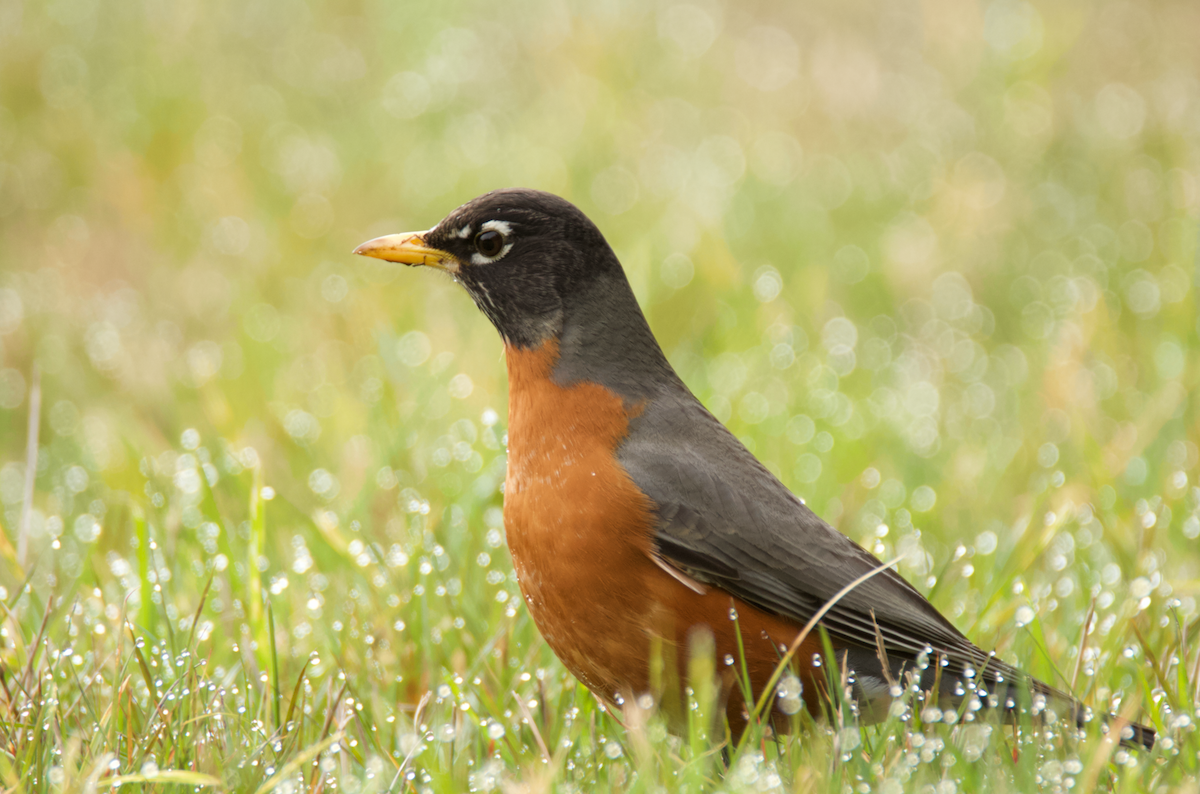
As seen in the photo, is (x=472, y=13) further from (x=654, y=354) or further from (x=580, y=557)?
(x=580, y=557)

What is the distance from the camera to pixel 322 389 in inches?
211

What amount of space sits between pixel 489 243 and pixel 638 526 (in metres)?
1.02

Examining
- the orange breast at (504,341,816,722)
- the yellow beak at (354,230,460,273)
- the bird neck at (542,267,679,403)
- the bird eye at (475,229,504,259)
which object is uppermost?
the bird eye at (475,229,504,259)

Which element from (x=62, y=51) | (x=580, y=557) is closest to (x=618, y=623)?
(x=580, y=557)

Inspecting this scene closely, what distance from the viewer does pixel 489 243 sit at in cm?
345

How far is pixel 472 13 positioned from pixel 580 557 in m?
7.66

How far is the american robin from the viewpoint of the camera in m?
2.90

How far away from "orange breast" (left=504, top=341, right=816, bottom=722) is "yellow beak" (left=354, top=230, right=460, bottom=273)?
2.38 feet

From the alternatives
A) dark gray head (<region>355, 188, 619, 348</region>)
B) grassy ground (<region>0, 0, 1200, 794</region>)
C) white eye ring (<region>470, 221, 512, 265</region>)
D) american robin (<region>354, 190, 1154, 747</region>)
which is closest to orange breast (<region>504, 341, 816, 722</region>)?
american robin (<region>354, 190, 1154, 747</region>)

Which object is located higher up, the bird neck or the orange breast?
the bird neck

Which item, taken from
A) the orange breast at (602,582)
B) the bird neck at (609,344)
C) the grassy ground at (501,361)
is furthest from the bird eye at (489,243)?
the grassy ground at (501,361)

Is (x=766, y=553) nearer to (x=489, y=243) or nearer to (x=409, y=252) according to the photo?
(x=489, y=243)

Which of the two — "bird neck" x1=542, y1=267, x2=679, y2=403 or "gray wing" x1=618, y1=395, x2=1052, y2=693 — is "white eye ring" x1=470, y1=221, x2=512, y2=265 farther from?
"gray wing" x1=618, y1=395, x2=1052, y2=693

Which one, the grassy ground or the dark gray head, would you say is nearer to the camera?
the grassy ground
